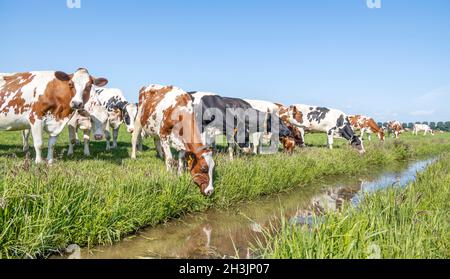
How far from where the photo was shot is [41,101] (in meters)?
8.70

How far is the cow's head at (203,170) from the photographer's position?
7668mm

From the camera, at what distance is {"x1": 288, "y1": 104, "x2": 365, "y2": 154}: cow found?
2096cm

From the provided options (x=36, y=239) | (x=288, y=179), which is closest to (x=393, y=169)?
(x=288, y=179)

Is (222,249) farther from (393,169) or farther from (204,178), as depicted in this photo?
(393,169)

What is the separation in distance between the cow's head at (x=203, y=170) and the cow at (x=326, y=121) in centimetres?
1418

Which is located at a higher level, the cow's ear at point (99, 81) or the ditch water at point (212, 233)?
the cow's ear at point (99, 81)

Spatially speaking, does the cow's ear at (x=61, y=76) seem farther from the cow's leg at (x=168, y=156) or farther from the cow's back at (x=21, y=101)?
the cow's leg at (x=168, y=156)

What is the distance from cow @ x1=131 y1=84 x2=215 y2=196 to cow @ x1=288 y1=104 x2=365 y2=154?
1314 centimetres

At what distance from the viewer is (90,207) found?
5.53 m

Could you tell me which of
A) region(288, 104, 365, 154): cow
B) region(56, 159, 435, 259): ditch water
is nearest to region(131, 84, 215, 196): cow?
Answer: region(56, 159, 435, 259): ditch water
